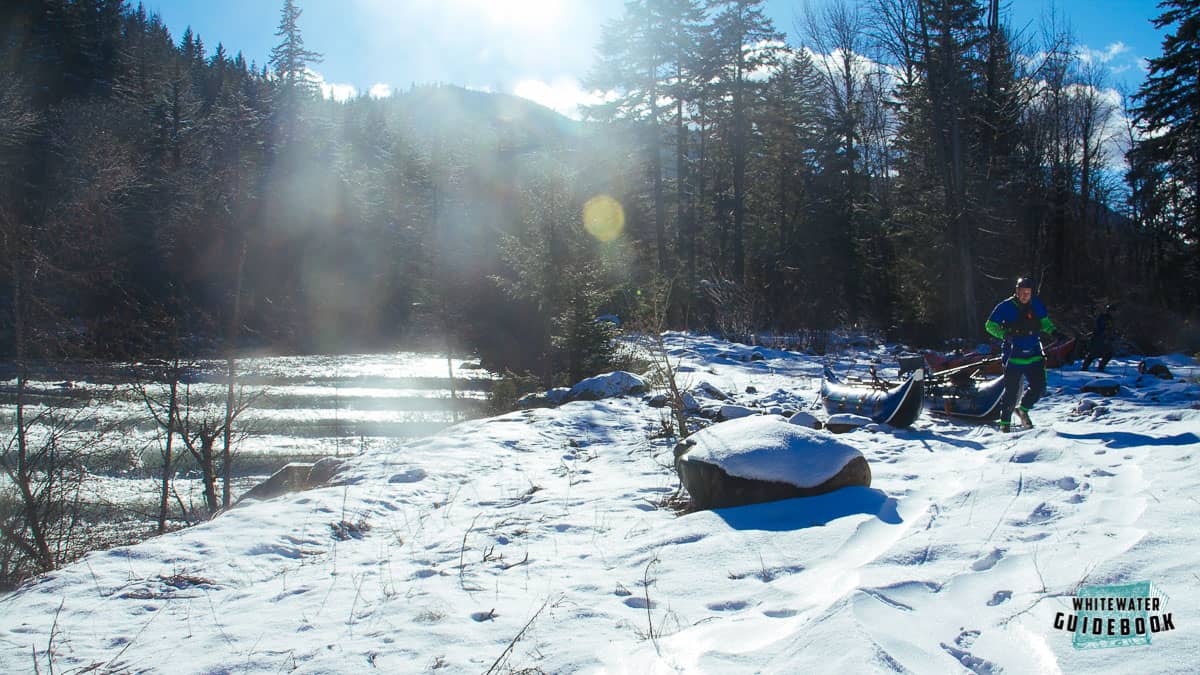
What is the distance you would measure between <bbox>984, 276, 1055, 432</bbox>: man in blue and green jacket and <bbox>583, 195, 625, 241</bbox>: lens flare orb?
11467 mm

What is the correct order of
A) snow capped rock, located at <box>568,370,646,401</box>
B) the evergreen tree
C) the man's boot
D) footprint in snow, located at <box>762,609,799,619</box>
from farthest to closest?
the evergreen tree → snow capped rock, located at <box>568,370,646,401</box> → the man's boot → footprint in snow, located at <box>762,609,799,619</box>

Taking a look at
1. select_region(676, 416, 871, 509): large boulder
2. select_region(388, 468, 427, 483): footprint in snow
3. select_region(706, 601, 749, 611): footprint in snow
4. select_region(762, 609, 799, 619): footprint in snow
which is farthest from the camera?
select_region(388, 468, 427, 483): footprint in snow

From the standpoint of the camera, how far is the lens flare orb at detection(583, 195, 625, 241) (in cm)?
1915

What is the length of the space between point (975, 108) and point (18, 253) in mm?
25314

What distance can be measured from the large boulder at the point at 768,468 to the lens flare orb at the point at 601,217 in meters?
13.1

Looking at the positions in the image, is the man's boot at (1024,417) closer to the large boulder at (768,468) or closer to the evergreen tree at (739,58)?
the large boulder at (768,468)

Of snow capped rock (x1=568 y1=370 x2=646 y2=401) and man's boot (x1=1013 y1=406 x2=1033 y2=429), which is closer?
man's boot (x1=1013 y1=406 x2=1033 y2=429)

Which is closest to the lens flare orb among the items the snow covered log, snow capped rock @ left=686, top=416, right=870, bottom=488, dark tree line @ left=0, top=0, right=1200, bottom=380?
dark tree line @ left=0, top=0, right=1200, bottom=380

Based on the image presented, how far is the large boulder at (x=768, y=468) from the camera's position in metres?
4.93

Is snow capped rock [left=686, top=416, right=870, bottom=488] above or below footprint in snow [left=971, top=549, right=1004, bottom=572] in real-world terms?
above

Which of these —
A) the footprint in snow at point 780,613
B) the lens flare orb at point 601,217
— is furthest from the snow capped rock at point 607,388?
the footprint in snow at point 780,613

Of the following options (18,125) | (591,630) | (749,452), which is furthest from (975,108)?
(18,125)

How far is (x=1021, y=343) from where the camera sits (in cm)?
799

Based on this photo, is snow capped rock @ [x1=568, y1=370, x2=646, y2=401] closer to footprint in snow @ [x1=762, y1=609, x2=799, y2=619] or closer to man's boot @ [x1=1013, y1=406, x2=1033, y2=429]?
man's boot @ [x1=1013, y1=406, x2=1033, y2=429]
